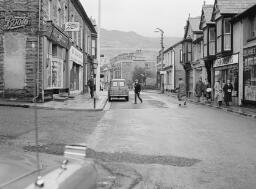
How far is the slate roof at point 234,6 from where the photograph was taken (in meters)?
26.7

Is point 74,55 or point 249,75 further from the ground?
point 74,55

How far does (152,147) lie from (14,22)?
1450 cm

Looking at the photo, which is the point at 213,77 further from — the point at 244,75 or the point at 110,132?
the point at 110,132

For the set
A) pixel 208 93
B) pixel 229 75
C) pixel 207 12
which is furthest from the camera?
pixel 207 12

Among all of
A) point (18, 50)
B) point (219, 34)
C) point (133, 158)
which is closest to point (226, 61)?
point (219, 34)

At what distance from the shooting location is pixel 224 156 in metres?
8.35

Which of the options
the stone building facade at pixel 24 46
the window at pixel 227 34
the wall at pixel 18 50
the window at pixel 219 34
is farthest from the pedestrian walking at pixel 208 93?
the wall at pixel 18 50

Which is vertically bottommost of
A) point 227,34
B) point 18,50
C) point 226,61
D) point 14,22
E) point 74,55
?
point 226,61

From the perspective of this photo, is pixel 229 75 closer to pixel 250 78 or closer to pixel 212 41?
pixel 212 41

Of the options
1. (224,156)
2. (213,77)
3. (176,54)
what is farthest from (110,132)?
(176,54)

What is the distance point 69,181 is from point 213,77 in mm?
30730

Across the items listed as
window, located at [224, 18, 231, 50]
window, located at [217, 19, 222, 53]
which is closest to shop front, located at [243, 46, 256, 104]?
window, located at [224, 18, 231, 50]

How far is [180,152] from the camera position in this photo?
8758 millimetres

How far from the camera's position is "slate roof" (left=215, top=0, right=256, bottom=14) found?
26703mm
